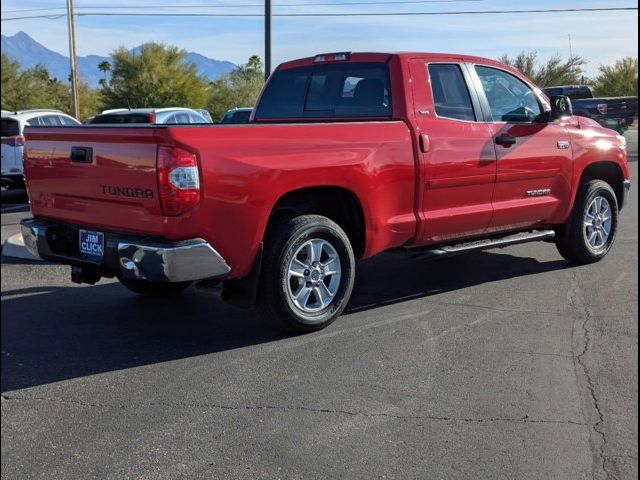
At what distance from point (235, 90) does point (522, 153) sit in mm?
29822

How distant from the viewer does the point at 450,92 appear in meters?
6.21

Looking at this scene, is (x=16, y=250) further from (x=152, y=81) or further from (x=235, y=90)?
(x=152, y=81)

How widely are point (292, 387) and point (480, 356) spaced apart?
4.40ft

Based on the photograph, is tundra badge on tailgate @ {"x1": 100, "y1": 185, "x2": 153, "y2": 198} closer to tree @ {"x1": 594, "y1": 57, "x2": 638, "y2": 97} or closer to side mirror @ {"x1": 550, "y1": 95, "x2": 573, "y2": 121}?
side mirror @ {"x1": 550, "y1": 95, "x2": 573, "y2": 121}

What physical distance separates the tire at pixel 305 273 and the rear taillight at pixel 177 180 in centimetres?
82

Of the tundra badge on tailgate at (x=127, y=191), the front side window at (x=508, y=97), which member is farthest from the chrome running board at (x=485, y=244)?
the tundra badge on tailgate at (x=127, y=191)

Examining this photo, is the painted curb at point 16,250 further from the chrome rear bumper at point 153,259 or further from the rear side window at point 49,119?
the rear side window at point 49,119

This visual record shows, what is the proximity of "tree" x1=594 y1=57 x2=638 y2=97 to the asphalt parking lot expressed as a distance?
3590cm

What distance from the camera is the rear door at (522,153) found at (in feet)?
21.1

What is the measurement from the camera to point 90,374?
4.49 metres

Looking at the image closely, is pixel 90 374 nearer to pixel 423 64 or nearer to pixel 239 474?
pixel 239 474

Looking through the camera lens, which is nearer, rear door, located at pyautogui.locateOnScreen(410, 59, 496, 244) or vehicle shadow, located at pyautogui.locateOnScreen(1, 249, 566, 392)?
vehicle shadow, located at pyautogui.locateOnScreen(1, 249, 566, 392)

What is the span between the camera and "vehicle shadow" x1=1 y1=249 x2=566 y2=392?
4.61 meters

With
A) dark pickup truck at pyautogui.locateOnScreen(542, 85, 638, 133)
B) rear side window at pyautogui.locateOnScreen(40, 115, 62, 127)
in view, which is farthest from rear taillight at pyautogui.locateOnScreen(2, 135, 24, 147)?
dark pickup truck at pyautogui.locateOnScreen(542, 85, 638, 133)
